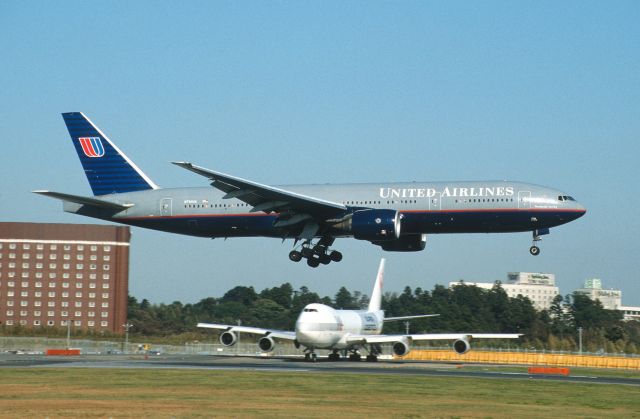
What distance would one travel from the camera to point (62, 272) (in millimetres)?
153750

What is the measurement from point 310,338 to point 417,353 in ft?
52.0

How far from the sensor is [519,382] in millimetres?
45781

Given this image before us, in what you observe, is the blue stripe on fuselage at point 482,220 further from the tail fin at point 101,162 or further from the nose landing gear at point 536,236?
the tail fin at point 101,162

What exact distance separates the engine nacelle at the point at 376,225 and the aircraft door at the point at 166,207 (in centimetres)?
1177

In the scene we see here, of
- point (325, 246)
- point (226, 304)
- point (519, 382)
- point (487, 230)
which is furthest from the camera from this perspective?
point (226, 304)

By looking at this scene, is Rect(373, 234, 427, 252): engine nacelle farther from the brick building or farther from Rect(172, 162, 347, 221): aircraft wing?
the brick building

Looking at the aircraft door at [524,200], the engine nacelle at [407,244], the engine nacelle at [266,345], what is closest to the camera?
the aircraft door at [524,200]

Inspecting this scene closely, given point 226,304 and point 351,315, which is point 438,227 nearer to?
point 351,315

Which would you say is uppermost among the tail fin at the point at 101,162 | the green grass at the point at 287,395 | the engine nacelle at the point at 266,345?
the tail fin at the point at 101,162

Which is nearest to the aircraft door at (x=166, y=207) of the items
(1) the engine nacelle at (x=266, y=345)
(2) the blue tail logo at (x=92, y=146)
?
(2) the blue tail logo at (x=92, y=146)

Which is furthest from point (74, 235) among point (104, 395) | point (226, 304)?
point (104, 395)

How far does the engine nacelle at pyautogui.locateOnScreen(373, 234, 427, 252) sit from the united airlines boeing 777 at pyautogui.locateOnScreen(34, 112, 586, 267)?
0.18 ft

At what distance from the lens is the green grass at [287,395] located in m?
32.3

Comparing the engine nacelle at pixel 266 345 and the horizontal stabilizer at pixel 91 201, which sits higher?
the horizontal stabilizer at pixel 91 201
